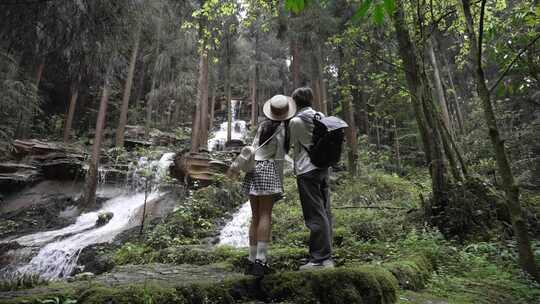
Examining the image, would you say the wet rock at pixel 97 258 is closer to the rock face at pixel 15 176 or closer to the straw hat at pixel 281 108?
A: the straw hat at pixel 281 108

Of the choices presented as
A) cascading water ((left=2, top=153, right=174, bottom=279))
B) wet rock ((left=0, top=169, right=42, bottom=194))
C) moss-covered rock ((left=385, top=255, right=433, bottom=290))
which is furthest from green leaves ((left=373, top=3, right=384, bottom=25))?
wet rock ((left=0, top=169, right=42, bottom=194))

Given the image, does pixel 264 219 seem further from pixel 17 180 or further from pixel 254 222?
pixel 17 180

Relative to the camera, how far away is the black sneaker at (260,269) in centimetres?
305

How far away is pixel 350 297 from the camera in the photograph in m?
2.70

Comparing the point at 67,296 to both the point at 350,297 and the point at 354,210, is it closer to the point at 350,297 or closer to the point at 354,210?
the point at 350,297

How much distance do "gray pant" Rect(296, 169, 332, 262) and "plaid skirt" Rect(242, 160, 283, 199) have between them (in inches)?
11.2

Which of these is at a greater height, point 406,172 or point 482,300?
point 406,172

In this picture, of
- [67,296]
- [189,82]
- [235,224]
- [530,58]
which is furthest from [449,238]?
[189,82]

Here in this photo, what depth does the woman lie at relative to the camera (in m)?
3.15

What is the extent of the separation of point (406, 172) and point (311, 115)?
648 inches

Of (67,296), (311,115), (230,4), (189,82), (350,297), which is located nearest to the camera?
(67,296)

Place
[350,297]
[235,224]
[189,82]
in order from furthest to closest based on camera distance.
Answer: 1. [189,82]
2. [235,224]
3. [350,297]

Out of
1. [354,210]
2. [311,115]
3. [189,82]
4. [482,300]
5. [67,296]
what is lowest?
[482,300]

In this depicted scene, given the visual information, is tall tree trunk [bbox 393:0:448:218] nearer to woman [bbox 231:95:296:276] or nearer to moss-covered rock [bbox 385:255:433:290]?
moss-covered rock [bbox 385:255:433:290]
